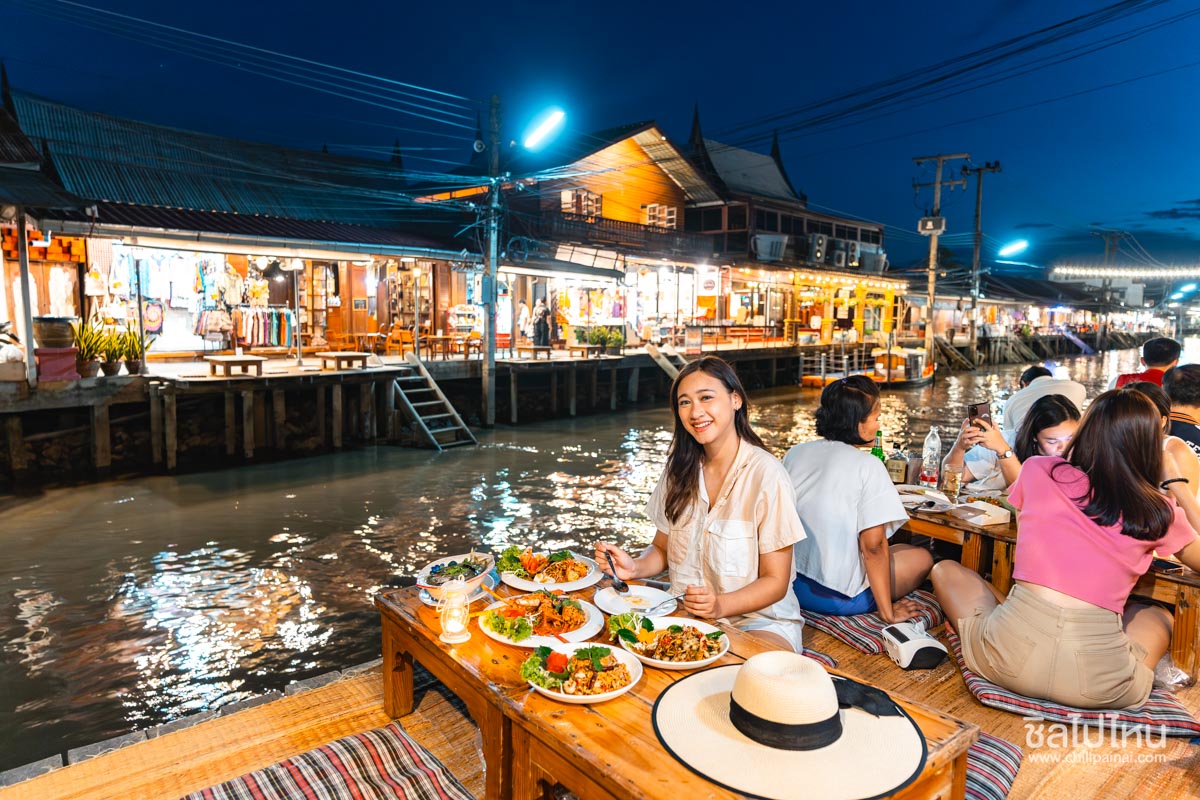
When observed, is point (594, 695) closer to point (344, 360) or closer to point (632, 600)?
point (632, 600)

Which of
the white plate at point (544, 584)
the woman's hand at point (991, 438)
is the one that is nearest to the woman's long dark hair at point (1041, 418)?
the woman's hand at point (991, 438)

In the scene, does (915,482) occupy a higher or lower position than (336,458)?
higher

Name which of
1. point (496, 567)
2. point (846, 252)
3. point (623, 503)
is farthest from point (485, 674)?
point (846, 252)

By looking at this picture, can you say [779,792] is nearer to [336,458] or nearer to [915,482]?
[915,482]

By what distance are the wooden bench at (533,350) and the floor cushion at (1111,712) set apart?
1705 cm

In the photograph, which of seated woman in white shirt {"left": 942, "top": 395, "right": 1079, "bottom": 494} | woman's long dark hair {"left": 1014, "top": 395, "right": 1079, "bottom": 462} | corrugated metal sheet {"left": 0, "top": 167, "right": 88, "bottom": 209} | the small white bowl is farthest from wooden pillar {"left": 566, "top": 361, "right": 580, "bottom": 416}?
the small white bowl

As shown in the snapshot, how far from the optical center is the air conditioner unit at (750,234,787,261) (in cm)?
3108

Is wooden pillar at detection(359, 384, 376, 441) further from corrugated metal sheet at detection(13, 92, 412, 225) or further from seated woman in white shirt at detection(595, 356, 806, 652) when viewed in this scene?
seated woman in white shirt at detection(595, 356, 806, 652)

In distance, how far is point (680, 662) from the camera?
262 cm

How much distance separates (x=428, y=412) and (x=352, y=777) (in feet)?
47.6

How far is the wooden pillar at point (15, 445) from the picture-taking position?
12000mm

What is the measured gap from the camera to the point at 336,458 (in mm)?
14648

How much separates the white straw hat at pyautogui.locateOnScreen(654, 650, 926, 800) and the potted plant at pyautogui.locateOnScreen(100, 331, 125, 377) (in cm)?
1401

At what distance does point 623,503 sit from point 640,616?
8680 mm
